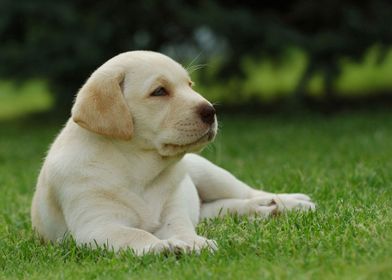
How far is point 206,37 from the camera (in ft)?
44.6

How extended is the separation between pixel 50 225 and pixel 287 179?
2.56 metres

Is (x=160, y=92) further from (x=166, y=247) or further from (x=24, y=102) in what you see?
(x=24, y=102)

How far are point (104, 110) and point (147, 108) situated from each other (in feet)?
0.80

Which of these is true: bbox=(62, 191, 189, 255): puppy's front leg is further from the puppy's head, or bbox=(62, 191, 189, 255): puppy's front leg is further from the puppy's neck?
the puppy's head

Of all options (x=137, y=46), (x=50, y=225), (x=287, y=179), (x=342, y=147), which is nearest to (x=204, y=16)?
(x=137, y=46)

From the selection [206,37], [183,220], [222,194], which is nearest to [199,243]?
[183,220]

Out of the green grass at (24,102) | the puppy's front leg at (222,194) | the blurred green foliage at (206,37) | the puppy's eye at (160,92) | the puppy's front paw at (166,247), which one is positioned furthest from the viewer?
the green grass at (24,102)

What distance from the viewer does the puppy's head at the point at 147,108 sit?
471 cm

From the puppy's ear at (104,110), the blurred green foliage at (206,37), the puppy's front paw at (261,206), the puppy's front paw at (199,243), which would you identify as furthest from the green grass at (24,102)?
the puppy's front paw at (199,243)

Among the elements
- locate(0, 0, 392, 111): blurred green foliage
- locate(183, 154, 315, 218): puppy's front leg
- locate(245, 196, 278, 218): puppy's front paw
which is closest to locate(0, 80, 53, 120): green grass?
locate(0, 0, 392, 111): blurred green foliage

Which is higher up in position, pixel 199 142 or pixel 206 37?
pixel 199 142

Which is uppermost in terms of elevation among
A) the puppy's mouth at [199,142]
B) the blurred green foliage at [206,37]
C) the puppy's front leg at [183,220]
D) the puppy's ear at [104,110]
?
the puppy's ear at [104,110]

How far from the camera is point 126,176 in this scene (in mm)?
4820

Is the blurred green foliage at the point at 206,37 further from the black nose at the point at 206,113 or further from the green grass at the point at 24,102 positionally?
the black nose at the point at 206,113
